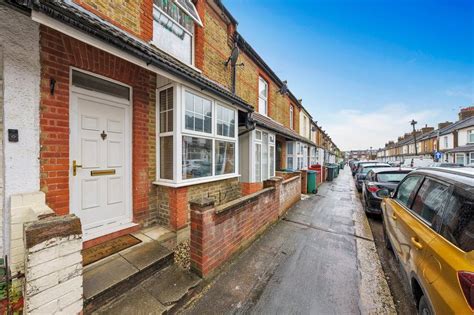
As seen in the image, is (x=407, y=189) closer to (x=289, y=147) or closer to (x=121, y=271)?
(x=121, y=271)

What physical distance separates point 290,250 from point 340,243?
1.30 m

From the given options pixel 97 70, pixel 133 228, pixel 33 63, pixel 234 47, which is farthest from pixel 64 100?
pixel 234 47

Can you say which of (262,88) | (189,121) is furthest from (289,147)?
(189,121)

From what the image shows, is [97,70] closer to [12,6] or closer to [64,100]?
[64,100]

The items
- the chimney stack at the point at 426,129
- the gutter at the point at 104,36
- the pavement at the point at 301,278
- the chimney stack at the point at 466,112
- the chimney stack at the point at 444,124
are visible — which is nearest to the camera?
the gutter at the point at 104,36

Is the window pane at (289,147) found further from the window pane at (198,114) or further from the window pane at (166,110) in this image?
the window pane at (166,110)

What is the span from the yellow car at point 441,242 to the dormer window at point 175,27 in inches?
211

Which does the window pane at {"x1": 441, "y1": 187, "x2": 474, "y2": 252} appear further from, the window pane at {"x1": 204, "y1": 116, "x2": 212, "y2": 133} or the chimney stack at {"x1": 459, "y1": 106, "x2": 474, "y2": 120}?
the chimney stack at {"x1": 459, "y1": 106, "x2": 474, "y2": 120}

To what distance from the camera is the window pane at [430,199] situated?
6.64 feet

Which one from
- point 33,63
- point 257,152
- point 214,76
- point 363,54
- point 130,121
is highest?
point 363,54

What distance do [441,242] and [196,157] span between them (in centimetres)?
380

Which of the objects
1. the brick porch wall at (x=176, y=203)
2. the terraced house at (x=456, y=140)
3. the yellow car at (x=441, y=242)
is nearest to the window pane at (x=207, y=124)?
the brick porch wall at (x=176, y=203)

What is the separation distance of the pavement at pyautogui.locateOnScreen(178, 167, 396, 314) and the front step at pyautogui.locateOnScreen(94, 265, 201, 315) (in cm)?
17

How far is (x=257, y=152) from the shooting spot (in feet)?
24.1
